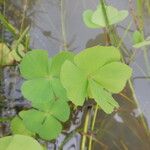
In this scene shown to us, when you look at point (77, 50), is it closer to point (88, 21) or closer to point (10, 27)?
point (88, 21)

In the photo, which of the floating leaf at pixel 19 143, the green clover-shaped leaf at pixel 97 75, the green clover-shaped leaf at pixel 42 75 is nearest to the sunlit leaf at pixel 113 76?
the green clover-shaped leaf at pixel 97 75

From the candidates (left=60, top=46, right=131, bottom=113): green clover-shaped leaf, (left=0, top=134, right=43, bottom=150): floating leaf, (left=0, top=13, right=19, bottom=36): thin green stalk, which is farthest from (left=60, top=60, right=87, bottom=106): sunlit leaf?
(left=0, top=13, right=19, bottom=36): thin green stalk

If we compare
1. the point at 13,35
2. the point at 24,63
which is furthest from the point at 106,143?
the point at 13,35

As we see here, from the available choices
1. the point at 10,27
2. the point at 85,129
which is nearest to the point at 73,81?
the point at 85,129

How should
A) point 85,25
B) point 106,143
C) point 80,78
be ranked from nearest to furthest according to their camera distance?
point 80,78 → point 106,143 → point 85,25

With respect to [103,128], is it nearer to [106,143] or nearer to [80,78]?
[106,143]
